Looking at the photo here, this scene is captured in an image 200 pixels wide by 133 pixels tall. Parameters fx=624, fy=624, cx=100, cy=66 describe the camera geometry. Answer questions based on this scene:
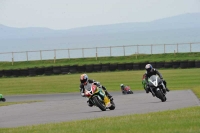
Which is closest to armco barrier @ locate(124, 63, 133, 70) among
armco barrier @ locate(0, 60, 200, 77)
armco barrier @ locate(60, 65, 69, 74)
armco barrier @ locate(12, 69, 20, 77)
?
armco barrier @ locate(0, 60, 200, 77)

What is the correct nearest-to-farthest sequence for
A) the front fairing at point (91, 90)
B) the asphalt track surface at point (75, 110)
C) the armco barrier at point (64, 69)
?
the asphalt track surface at point (75, 110) → the front fairing at point (91, 90) → the armco barrier at point (64, 69)

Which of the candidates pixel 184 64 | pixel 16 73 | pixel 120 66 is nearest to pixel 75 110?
pixel 184 64

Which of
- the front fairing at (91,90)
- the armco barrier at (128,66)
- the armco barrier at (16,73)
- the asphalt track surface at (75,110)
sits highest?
the front fairing at (91,90)

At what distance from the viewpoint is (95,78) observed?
43.1 meters

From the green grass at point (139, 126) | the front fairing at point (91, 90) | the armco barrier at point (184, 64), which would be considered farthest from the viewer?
the armco barrier at point (184, 64)

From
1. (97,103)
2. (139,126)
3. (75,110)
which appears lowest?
(75,110)

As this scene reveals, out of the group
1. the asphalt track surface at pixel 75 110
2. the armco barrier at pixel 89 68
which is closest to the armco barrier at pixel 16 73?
the armco barrier at pixel 89 68

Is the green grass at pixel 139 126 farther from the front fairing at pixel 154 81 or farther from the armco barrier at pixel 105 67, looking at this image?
the armco barrier at pixel 105 67

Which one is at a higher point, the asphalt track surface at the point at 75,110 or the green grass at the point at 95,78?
the asphalt track surface at the point at 75,110

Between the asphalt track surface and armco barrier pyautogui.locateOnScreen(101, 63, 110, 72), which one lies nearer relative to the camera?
the asphalt track surface

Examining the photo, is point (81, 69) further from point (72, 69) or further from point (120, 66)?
point (120, 66)

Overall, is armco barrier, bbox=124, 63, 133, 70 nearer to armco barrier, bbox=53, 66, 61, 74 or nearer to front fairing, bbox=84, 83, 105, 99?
armco barrier, bbox=53, 66, 61, 74

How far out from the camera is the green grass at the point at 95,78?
120 ft

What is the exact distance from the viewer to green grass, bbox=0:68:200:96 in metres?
36.7
